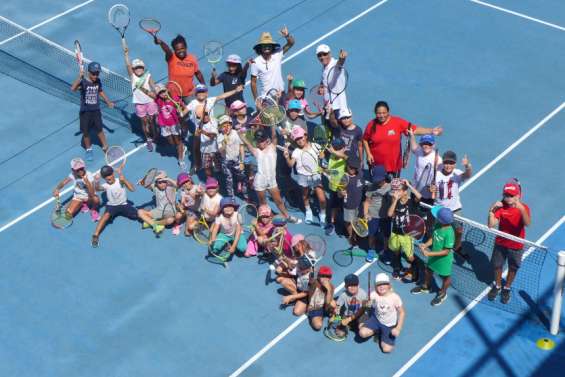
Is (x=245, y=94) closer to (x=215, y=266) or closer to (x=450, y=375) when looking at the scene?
(x=215, y=266)

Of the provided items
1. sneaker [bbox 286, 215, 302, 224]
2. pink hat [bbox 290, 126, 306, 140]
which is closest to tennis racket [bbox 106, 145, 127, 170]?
sneaker [bbox 286, 215, 302, 224]

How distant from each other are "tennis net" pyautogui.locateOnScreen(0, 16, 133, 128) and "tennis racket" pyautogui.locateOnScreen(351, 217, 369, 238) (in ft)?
20.7

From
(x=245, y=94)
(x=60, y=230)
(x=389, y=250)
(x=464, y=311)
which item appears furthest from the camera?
(x=245, y=94)

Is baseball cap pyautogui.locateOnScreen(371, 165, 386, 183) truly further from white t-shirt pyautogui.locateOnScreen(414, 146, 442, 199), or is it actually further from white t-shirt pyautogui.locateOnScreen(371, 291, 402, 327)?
white t-shirt pyautogui.locateOnScreen(371, 291, 402, 327)

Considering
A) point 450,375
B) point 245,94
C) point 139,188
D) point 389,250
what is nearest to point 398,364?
point 450,375

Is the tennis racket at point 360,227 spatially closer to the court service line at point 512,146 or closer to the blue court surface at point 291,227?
the blue court surface at point 291,227

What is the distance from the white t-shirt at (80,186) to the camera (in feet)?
54.6

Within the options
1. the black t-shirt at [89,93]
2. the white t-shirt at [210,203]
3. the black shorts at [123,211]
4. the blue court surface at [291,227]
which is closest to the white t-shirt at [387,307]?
the blue court surface at [291,227]

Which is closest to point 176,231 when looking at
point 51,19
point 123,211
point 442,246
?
point 123,211

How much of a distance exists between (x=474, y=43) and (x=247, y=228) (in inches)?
312

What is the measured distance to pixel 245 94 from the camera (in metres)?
19.7

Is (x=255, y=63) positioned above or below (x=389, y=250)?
above

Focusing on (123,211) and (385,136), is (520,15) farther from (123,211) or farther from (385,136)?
(123,211)

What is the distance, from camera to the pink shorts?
1792cm
